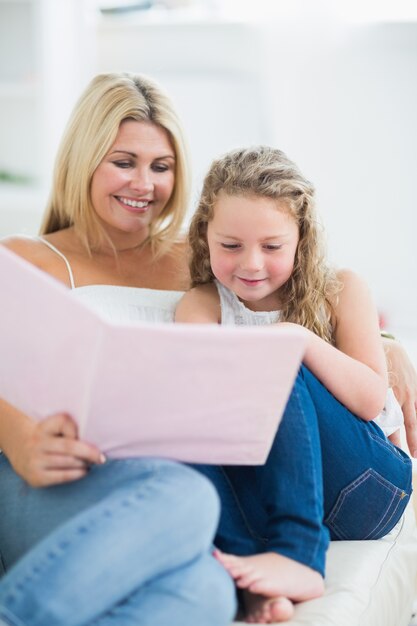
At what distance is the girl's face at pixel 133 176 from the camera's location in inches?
66.6

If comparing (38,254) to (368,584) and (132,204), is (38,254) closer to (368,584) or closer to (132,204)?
(132,204)

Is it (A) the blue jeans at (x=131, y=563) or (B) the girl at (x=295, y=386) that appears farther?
(B) the girl at (x=295, y=386)

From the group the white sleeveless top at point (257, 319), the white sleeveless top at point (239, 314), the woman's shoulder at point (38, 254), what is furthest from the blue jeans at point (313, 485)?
the woman's shoulder at point (38, 254)

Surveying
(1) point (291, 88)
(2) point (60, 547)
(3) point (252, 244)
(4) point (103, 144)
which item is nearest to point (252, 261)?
(3) point (252, 244)

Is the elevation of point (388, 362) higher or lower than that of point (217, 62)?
lower

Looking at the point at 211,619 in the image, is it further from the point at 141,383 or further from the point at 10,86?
the point at 10,86

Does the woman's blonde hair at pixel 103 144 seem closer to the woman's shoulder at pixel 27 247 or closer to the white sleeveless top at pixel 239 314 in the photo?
the woman's shoulder at pixel 27 247

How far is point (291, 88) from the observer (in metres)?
3.18

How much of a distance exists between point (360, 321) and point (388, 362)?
8.3 inches

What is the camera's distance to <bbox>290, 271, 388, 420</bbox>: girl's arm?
4.41ft

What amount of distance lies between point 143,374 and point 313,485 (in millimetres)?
323

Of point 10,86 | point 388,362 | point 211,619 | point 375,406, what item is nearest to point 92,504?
point 211,619

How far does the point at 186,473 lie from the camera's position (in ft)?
3.65

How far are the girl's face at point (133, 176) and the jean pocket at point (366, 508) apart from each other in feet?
2.28
